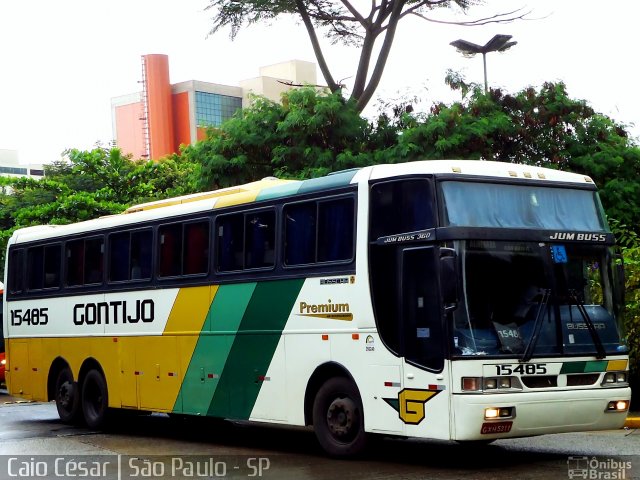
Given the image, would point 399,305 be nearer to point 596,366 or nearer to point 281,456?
point 596,366

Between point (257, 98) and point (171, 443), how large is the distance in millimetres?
13413

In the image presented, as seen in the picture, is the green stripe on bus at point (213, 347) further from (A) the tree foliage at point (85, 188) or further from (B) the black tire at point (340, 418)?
(A) the tree foliage at point (85, 188)

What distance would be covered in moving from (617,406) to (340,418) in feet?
9.77

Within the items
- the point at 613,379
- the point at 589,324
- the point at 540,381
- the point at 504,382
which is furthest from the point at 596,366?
the point at 504,382

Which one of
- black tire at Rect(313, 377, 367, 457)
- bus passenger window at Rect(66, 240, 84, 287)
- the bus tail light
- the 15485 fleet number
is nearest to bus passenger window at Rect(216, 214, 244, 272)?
black tire at Rect(313, 377, 367, 457)

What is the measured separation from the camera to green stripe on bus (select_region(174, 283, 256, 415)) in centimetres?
1377

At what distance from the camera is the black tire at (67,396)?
1747cm

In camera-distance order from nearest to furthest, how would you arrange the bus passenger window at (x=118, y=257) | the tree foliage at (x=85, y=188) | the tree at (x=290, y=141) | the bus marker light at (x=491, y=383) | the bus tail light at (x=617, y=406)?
the bus marker light at (x=491, y=383), the bus tail light at (x=617, y=406), the bus passenger window at (x=118, y=257), the tree at (x=290, y=141), the tree foliage at (x=85, y=188)

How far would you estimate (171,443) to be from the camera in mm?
14758

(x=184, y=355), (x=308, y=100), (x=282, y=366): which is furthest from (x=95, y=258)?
(x=308, y=100)

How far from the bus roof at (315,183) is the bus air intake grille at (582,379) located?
2180 mm

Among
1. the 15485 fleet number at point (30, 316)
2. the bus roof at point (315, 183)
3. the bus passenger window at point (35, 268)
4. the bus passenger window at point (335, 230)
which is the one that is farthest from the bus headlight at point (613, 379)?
the bus passenger window at point (35, 268)

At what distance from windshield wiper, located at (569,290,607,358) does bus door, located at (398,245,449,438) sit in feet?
5.08

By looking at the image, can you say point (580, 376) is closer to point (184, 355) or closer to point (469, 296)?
point (469, 296)
